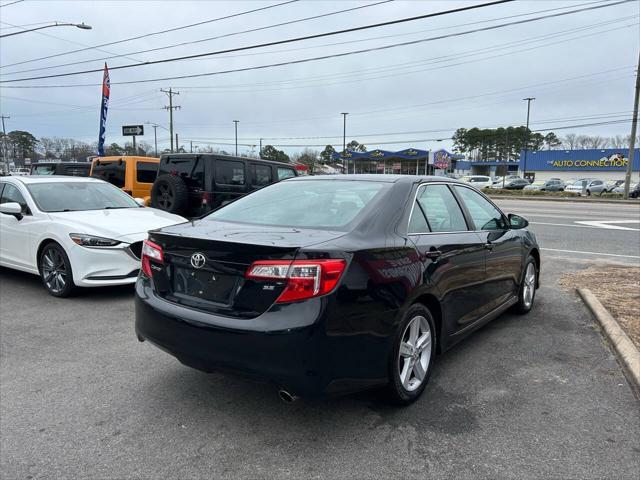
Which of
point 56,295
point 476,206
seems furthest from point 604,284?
point 56,295

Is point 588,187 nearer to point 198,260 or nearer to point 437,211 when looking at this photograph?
point 437,211

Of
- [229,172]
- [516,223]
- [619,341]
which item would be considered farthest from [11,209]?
[619,341]

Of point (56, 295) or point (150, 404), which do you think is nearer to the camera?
point (150, 404)

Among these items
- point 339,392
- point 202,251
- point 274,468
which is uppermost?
point 202,251

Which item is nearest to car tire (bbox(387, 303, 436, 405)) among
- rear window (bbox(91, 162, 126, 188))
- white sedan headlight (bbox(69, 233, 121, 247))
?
white sedan headlight (bbox(69, 233, 121, 247))

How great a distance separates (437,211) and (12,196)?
6277 millimetres

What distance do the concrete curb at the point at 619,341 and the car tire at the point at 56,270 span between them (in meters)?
5.81

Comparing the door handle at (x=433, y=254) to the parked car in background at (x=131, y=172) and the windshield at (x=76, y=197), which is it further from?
the parked car in background at (x=131, y=172)

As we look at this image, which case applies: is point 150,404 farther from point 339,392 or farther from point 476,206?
point 476,206

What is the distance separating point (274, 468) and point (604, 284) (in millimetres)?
5817

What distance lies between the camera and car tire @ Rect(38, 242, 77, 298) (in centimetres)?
589

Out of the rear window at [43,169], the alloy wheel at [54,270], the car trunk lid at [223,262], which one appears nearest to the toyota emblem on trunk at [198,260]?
the car trunk lid at [223,262]

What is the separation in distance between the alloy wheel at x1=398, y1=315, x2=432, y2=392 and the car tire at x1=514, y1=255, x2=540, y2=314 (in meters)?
2.26

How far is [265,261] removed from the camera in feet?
8.89
